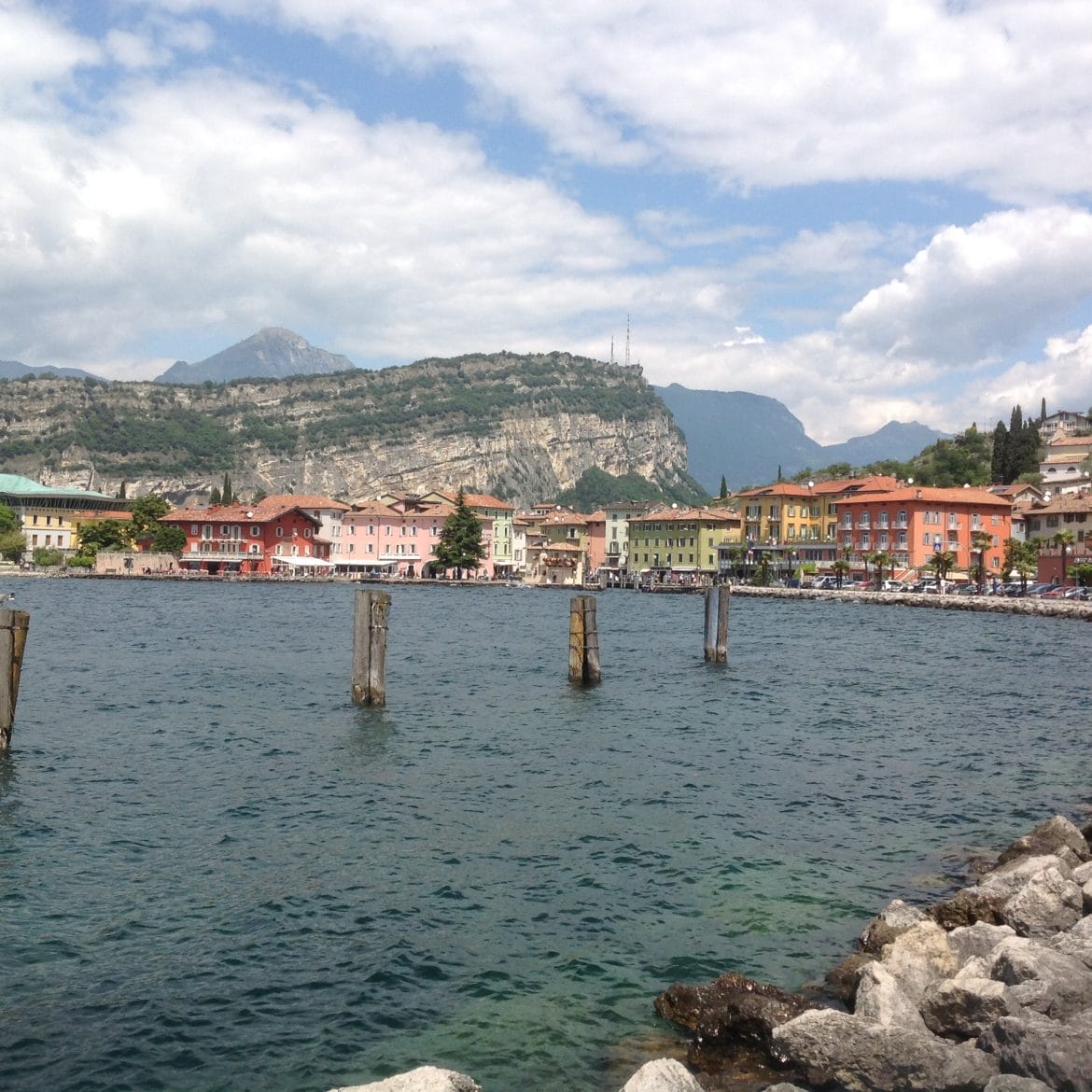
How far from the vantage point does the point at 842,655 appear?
46531 mm

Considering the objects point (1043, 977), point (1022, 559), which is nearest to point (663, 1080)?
point (1043, 977)

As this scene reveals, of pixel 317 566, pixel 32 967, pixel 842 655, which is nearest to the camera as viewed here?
pixel 32 967

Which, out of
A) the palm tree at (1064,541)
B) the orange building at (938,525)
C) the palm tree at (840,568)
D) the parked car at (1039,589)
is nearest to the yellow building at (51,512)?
the palm tree at (840,568)

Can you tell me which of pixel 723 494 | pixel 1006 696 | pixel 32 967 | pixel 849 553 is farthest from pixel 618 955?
pixel 723 494

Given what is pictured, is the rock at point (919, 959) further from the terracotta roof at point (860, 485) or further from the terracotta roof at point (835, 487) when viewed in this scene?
the terracotta roof at point (835, 487)

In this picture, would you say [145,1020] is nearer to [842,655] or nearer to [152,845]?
[152,845]

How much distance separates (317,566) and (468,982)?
12509 cm

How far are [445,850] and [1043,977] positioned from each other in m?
7.97

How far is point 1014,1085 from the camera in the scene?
7012 millimetres

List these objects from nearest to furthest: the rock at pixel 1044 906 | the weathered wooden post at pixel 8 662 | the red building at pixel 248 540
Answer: the rock at pixel 1044 906 → the weathered wooden post at pixel 8 662 → the red building at pixel 248 540

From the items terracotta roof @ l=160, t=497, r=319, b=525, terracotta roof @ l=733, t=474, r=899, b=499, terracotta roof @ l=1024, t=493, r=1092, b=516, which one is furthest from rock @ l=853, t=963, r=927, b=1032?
terracotta roof @ l=160, t=497, r=319, b=525

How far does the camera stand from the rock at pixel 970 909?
11664 mm

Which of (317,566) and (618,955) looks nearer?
(618,955)

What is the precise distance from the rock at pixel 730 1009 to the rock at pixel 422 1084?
2.57m
